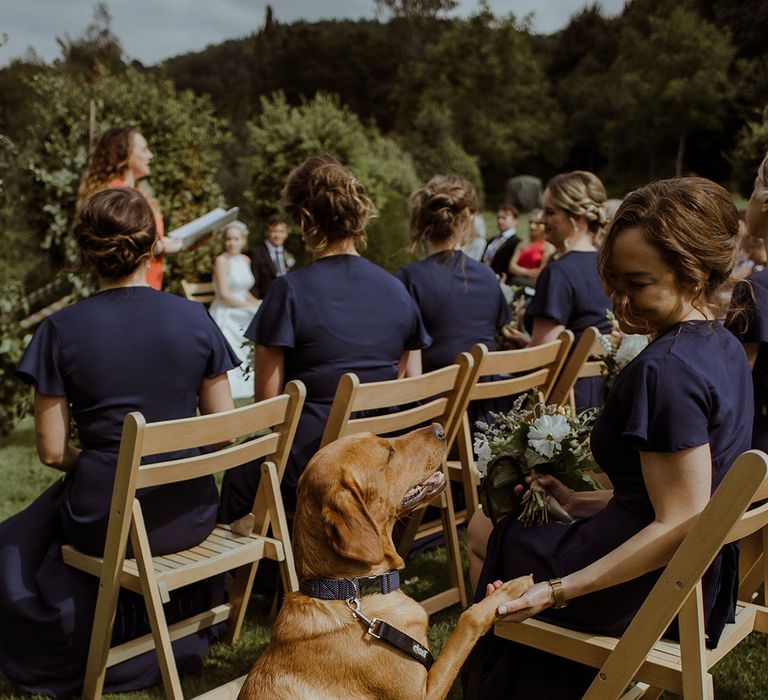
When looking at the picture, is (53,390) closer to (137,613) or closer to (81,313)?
(81,313)

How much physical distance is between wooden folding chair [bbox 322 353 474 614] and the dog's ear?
0.97 m

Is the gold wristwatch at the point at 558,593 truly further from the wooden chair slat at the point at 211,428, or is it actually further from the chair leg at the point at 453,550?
the chair leg at the point at 453,550

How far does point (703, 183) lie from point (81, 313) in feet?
7.96

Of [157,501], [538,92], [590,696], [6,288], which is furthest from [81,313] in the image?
[538,92]

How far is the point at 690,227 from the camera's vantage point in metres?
2.35

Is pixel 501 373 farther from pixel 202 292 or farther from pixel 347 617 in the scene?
pixel 202 292

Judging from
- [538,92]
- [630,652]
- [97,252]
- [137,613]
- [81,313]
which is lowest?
[137,613]

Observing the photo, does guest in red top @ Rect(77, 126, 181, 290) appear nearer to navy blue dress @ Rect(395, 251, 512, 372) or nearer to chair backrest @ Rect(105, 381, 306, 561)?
navy blue dress @ Rect(395, 251, 512, 372)

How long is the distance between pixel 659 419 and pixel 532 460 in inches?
30.7

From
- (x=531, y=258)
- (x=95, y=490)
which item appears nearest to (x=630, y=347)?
(x=95, y=490)

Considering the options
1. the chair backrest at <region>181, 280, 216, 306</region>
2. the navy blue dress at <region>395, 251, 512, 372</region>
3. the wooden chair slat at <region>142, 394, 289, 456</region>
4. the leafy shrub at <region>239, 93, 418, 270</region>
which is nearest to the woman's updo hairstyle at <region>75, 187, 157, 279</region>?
the wooden chair slat at <region>142, 394, 289, 456</region>

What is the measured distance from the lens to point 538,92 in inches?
2400

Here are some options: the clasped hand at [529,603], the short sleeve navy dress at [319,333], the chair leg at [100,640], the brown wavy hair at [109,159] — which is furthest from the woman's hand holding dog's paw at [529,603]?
the brown wavy hair at [109,159]

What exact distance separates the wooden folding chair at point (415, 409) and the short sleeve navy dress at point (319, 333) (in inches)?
11.5
